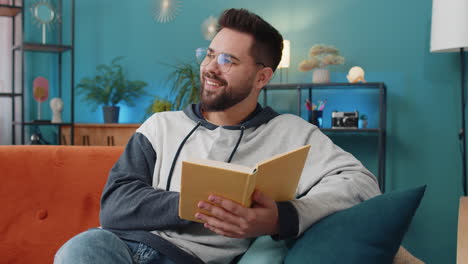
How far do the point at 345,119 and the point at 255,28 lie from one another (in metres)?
2.09

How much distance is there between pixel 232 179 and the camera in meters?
1.01

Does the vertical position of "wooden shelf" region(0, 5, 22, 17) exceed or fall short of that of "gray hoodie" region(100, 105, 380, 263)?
it exceeds it

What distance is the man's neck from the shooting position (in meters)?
1.65

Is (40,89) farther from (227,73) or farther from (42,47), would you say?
(227,73)

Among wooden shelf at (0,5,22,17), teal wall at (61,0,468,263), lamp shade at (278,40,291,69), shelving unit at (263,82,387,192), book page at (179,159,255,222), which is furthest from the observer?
wooden shelf at (0,5,22,17)

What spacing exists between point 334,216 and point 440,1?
2440mm

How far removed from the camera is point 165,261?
4.49ft

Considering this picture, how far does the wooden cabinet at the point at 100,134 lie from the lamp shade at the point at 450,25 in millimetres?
2267

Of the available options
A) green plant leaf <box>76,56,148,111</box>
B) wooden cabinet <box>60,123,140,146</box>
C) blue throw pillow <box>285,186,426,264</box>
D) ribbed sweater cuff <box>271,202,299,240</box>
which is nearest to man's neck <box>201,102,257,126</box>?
ribbed sweater cuff <box>271,202,299,240</box>

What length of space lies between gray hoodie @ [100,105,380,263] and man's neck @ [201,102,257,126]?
1.1 inches

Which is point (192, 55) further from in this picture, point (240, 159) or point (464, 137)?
point (240, 159)

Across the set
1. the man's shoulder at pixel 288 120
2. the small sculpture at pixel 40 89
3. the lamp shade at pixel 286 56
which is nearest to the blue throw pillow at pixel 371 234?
the man's shoulder at pixel 288 120

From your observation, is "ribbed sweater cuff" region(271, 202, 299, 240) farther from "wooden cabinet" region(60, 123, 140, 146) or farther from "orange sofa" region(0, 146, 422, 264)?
"wooden cabinet" region(60, 123, 140, 146)

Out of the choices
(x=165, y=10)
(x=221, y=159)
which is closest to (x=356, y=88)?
(x=165, y=10)
